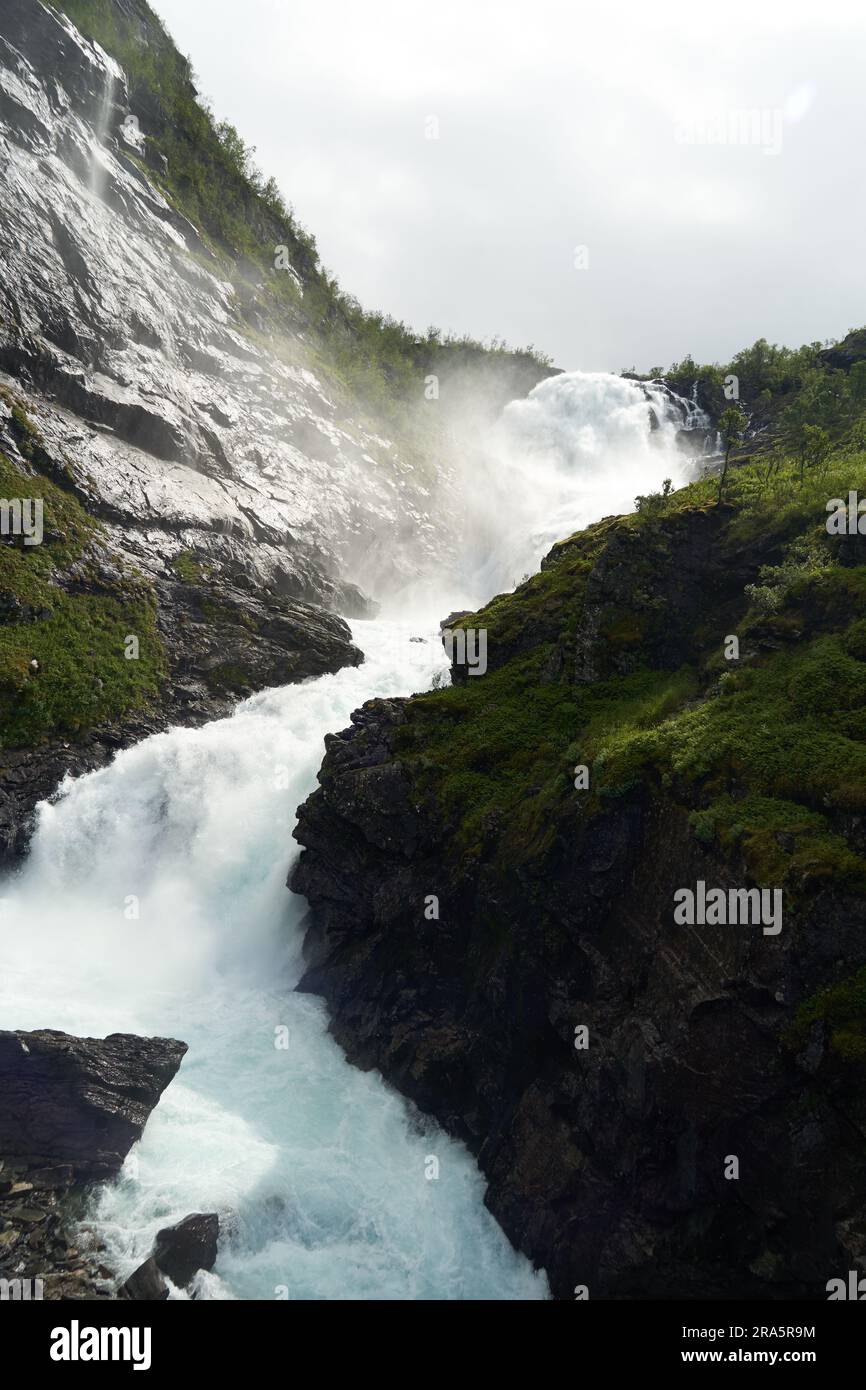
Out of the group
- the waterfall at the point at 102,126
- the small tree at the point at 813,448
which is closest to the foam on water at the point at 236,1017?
the small tree at the point at 813,448

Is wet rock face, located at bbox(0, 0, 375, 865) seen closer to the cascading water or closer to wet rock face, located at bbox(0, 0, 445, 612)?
wet rock face, located at bbox(0, 0, 445, 612)

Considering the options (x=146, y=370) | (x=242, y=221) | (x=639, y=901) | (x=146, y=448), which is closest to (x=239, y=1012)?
(x=639, y=901)

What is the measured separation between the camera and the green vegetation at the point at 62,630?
121ft

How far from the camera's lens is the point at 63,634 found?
4022cm

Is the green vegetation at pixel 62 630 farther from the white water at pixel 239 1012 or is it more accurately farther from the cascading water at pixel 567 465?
the cascading water at pixel 567 465

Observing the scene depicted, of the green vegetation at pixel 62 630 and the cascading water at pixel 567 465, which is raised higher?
the cascading water at pixel 567 465

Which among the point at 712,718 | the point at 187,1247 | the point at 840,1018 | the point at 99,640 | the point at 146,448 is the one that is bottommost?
the point at 187,1247

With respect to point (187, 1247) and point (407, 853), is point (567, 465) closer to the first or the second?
point (407, 853)

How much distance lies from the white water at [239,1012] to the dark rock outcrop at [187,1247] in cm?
40

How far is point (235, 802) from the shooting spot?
34.2m

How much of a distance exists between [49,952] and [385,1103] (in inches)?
548

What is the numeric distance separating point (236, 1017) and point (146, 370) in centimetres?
4593
